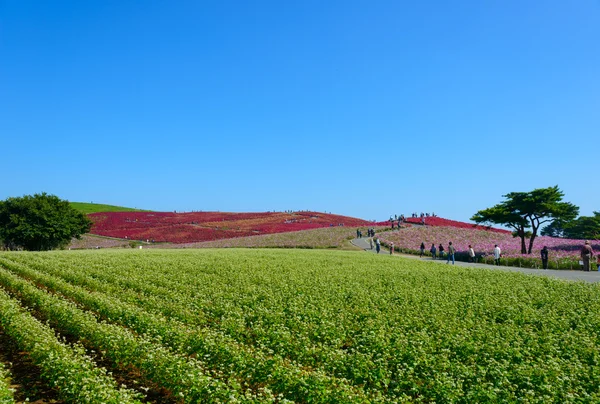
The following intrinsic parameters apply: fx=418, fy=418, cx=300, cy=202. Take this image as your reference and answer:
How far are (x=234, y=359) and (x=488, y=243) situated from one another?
145ft

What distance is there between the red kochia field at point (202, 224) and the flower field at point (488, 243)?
812 inches

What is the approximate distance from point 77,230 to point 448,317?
51.6 meters

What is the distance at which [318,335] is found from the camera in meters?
12.5

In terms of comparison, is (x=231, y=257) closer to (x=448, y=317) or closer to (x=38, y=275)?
(x=38, y=275)

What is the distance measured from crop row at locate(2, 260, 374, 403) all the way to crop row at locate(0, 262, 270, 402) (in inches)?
16.5

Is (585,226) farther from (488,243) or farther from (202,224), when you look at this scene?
(202,224)

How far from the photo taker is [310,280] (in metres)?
22.7

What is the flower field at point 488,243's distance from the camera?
35812 millimetres

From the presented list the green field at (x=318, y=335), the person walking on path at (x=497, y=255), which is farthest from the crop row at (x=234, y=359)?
the person walking on path at (x=497, y=255)

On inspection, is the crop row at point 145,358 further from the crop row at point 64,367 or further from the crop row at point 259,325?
the crop row at point 259,325

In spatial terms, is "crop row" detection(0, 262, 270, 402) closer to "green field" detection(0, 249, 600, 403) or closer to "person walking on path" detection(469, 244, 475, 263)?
"green field" detection(0, 249, 600, 403)

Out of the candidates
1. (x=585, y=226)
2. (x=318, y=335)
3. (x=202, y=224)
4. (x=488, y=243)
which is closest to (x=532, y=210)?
(x=488, y=243)

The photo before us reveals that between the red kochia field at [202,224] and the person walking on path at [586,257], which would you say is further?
the red kochia field at [202,224]

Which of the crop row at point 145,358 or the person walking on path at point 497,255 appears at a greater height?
the person walking on path at point 497,255
